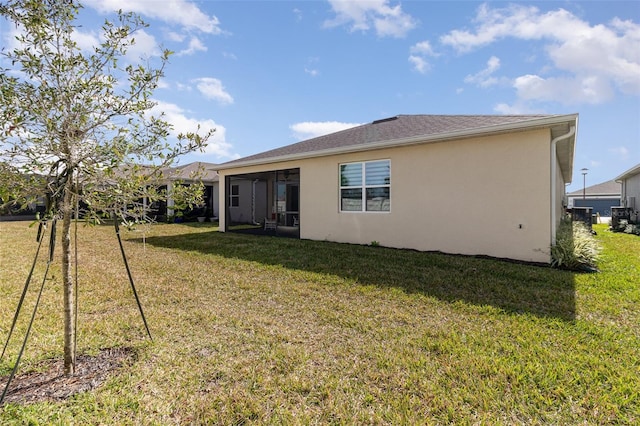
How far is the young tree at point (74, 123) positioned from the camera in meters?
2.41

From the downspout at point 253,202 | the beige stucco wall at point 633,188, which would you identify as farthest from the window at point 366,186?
the beige stucco wall at point 633,188

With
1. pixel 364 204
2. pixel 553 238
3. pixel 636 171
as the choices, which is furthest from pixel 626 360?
pixel 636 171

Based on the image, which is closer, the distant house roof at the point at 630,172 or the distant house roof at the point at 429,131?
the distant house roof at the point at 429,131

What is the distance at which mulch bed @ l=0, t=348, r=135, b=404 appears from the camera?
248 centimetres

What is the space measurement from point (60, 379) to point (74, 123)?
2.18m

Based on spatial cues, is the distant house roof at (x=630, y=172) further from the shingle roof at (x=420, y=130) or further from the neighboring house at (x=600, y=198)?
the shingle roof at (x=420, y=130)

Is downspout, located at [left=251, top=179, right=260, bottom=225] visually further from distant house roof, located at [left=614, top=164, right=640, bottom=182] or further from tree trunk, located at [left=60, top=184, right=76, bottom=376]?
distant house roof, located at [left=614, top=164, right=640, bottom=182]

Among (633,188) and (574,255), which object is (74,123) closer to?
(574,255)

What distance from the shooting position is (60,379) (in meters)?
2.70

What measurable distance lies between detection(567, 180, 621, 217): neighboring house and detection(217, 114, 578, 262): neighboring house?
1210 inches

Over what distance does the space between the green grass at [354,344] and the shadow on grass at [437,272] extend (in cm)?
5

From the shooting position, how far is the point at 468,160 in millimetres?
7801

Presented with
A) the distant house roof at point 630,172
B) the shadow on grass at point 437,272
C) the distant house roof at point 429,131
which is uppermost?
the distant house roof at point 630,172

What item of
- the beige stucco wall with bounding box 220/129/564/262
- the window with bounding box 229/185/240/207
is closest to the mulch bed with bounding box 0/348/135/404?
the beige stucco wall with bounding box 220/129/564/262
